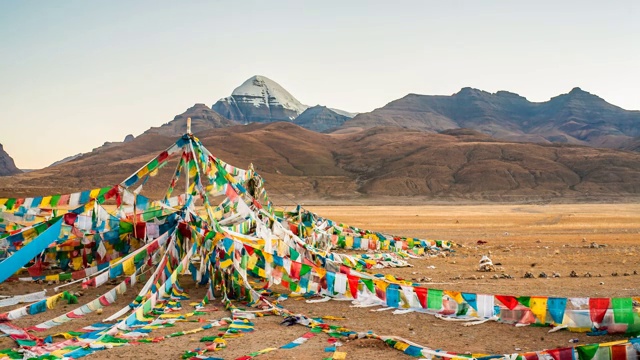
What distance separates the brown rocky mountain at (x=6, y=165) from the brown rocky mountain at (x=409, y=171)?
66.4 m

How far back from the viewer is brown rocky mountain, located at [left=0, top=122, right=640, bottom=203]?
8588 centimetres

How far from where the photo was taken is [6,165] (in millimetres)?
189875

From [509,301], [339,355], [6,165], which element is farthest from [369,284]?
[6,165]

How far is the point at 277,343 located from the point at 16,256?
160 inches

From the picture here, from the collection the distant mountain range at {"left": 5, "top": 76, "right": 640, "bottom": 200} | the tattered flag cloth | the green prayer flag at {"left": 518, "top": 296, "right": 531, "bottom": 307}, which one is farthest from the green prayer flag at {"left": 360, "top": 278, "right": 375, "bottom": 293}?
the distant mountain range at {"left": 5, "top": 76, "right": 640, "bottom": 200}

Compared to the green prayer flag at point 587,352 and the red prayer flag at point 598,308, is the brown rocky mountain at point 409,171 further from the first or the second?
the green prayer flag at point 587,352

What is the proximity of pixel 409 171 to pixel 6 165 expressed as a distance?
487ft

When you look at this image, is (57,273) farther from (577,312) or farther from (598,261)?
(598,261)

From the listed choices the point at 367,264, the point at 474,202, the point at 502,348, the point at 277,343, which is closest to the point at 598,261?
the point at 367,264

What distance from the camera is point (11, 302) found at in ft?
35.4

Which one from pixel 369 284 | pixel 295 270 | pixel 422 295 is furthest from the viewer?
pixel 295 270

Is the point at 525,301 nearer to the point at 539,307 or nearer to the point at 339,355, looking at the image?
the point at 539,307

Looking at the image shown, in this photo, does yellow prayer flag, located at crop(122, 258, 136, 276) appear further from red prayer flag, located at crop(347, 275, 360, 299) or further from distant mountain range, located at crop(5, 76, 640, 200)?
distant mountain range, located at crop(5, 76, 640, 200)

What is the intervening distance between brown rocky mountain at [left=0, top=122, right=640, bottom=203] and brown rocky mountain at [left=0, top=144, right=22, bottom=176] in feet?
218
